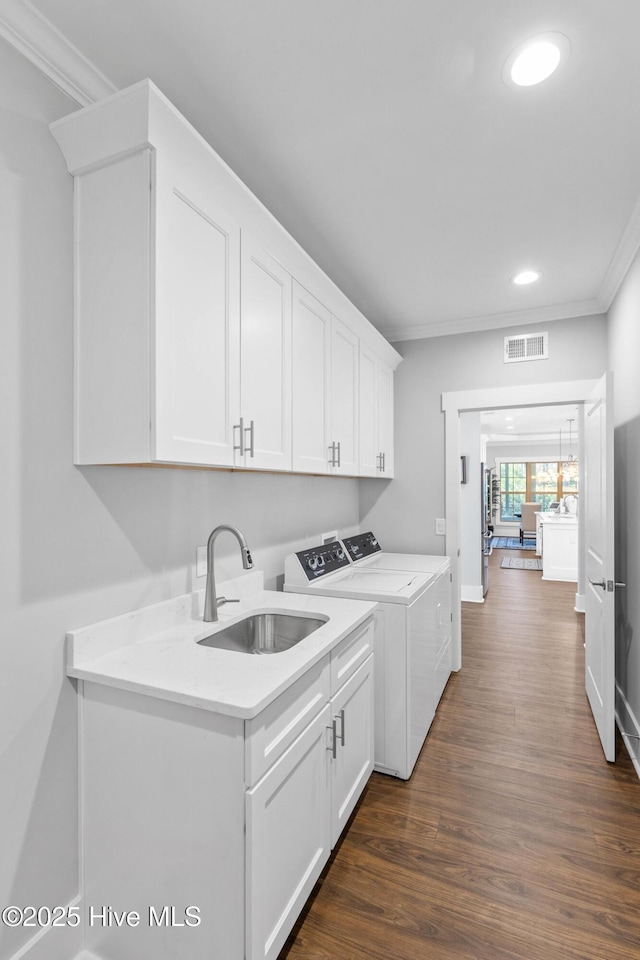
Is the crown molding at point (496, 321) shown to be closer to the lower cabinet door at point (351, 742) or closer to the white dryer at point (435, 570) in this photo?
the white dryer at point (435, 570)

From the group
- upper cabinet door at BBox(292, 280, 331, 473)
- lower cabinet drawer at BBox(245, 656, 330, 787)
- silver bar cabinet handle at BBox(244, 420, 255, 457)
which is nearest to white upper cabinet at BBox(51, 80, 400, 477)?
silver bar cabinet handle at BBox(244, 420, 255, 457)

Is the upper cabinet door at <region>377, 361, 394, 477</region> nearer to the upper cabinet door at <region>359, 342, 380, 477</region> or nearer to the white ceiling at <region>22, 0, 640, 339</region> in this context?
the upper cabinet door at <region>359, 342, 380, 477</region>

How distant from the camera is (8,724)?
4.25 feet

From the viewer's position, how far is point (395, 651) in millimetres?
2336

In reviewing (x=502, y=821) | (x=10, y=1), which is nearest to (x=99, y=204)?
(x=10, y=1)

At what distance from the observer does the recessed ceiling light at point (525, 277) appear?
285 centimetres

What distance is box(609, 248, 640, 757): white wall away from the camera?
2482mm

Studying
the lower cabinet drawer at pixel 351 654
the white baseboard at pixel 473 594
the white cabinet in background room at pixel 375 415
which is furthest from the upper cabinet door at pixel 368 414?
the white baseboard at pixel 473 594

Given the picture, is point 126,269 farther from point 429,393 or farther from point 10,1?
point 429,393

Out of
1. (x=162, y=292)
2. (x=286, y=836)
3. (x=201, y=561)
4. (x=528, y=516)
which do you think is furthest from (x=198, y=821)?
(x=528, y=516)

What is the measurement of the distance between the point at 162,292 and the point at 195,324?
162 millimetres

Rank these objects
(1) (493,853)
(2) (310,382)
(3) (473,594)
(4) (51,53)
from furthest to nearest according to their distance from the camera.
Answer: (3) (473,594), (2) (310,382), (1) (493,853), (4) (51,53)

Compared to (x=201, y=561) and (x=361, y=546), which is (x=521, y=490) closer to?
(x=361, y=546)

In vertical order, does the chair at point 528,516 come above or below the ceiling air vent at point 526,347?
below
